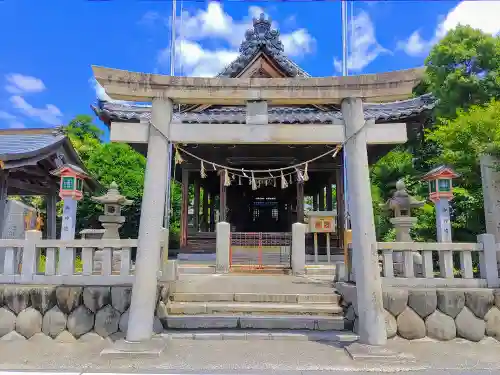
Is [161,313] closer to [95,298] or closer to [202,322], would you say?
[202,322]

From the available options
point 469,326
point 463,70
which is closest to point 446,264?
point 469,326

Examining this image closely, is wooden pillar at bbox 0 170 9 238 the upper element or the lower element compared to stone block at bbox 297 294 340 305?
upper

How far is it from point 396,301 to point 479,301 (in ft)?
4.60

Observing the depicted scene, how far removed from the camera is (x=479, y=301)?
5.78 meters

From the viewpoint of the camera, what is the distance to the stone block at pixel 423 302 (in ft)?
19.1

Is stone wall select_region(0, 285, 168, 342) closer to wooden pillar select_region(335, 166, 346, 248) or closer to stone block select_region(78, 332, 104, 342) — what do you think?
stone block select_region(78, 332, 104, 342)

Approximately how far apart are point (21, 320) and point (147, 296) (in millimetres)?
2715

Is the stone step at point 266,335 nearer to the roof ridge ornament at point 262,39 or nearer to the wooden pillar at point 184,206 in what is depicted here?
the wooden pillar at point 184,206

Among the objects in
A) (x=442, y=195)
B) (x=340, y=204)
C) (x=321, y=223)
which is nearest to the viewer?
(x=442, y=195)

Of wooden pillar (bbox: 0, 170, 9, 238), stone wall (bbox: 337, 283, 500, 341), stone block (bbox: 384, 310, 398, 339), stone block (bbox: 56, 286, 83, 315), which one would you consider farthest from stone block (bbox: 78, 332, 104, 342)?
stone block (bbox: 384, 310, 398, 339)

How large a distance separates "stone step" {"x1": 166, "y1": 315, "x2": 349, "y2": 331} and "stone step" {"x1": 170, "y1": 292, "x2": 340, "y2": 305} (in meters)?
0.64

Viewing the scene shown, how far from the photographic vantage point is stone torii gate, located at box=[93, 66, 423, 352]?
504 centimetres

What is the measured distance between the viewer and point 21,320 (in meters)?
5.87

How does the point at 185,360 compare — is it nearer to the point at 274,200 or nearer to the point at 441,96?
the point at 274,200
